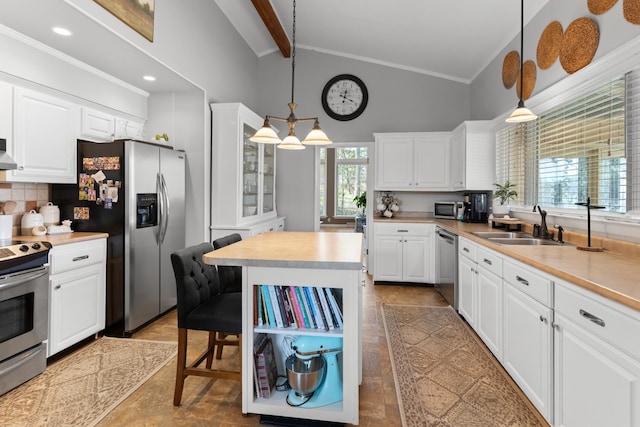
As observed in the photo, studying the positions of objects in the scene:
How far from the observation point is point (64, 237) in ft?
8.75

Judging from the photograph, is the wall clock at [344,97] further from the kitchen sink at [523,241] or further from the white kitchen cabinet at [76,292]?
the white kitchen cabinet at [76,292]

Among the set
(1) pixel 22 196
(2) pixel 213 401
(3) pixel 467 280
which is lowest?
(2) pixel 213 401

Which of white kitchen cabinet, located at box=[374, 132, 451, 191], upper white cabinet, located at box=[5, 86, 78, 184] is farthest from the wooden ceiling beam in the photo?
upper white cabinet, located at box=[5, 86, 78, 184]

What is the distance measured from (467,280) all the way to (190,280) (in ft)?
7.73

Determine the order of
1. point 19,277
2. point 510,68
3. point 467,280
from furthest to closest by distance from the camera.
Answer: point 510,68, point 467,280, point 19,277

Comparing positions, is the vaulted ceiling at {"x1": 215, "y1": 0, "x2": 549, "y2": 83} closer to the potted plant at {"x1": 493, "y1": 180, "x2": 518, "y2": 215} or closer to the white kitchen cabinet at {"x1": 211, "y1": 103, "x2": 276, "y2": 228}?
the white kitchen cabinet at {"x1": 211, "y1": 103, "x2": 276, "y2": 228}

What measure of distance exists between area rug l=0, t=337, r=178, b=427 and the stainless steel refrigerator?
0.34 m

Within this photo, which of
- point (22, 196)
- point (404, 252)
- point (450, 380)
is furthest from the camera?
point (404, 252)

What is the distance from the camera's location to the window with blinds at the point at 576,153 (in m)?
2.26

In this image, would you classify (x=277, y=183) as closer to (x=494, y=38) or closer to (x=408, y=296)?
(x=408, y=296)

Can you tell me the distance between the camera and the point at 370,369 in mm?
2412

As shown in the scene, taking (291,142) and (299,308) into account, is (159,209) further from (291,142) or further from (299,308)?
(299,308)

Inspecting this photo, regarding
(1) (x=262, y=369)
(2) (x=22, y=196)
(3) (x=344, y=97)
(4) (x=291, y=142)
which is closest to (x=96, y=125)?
(2) (x=22, y=196)

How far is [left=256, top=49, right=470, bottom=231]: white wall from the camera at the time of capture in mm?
5109
